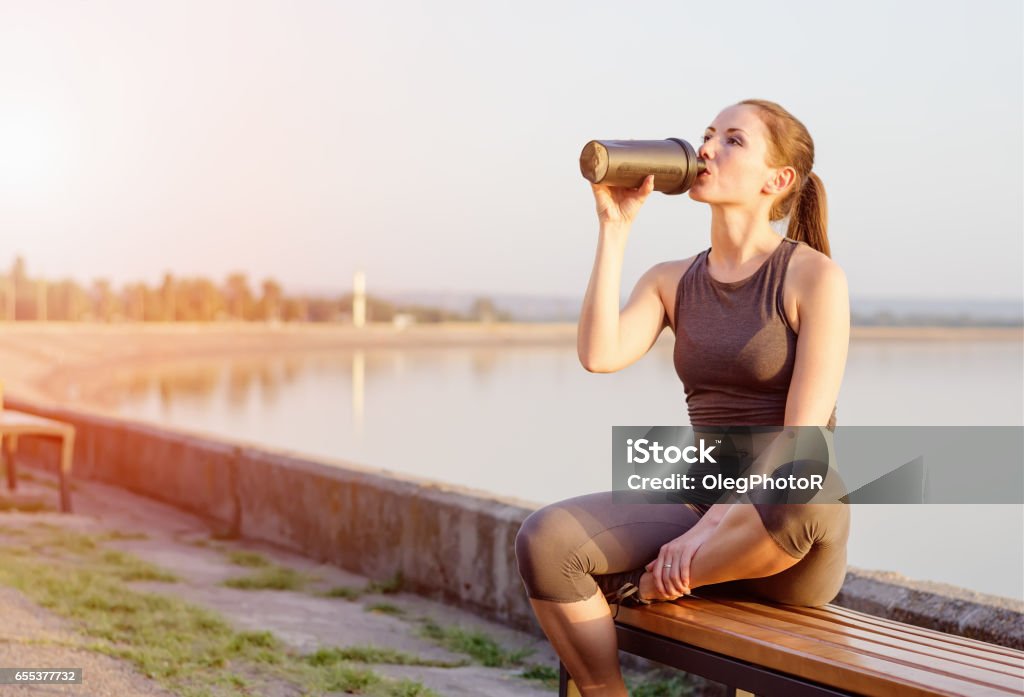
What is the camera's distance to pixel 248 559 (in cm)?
648

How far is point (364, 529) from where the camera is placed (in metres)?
6.21

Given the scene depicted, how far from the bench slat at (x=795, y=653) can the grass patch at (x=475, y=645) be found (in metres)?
2.01

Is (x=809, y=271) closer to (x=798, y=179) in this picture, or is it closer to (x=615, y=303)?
(x=798, y=179)

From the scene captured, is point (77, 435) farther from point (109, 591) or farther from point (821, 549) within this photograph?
point (821, 549)

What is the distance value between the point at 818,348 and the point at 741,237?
353 mm

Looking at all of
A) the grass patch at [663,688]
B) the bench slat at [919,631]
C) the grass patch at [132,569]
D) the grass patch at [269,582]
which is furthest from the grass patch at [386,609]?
the bench slat at [919,631]

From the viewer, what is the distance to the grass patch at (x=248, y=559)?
640 cm

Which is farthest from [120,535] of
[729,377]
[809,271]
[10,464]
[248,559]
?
[809,271]

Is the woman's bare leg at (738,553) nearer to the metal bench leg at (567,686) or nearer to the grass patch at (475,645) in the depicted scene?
the metal bench leg at (567,686)

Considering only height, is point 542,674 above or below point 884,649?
below

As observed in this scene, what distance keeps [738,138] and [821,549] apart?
934 millimetres

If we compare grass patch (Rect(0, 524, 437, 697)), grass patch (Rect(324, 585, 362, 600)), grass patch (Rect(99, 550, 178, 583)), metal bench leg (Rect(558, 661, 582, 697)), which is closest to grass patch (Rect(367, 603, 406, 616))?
grass patch (Rect(324, 585, 362, 600))

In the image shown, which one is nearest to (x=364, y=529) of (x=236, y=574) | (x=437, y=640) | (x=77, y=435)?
(x=236, y=574)

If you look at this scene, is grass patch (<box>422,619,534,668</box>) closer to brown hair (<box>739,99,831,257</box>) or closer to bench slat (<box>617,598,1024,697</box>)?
bench slat (<box>617,598,1024,697</box>)
